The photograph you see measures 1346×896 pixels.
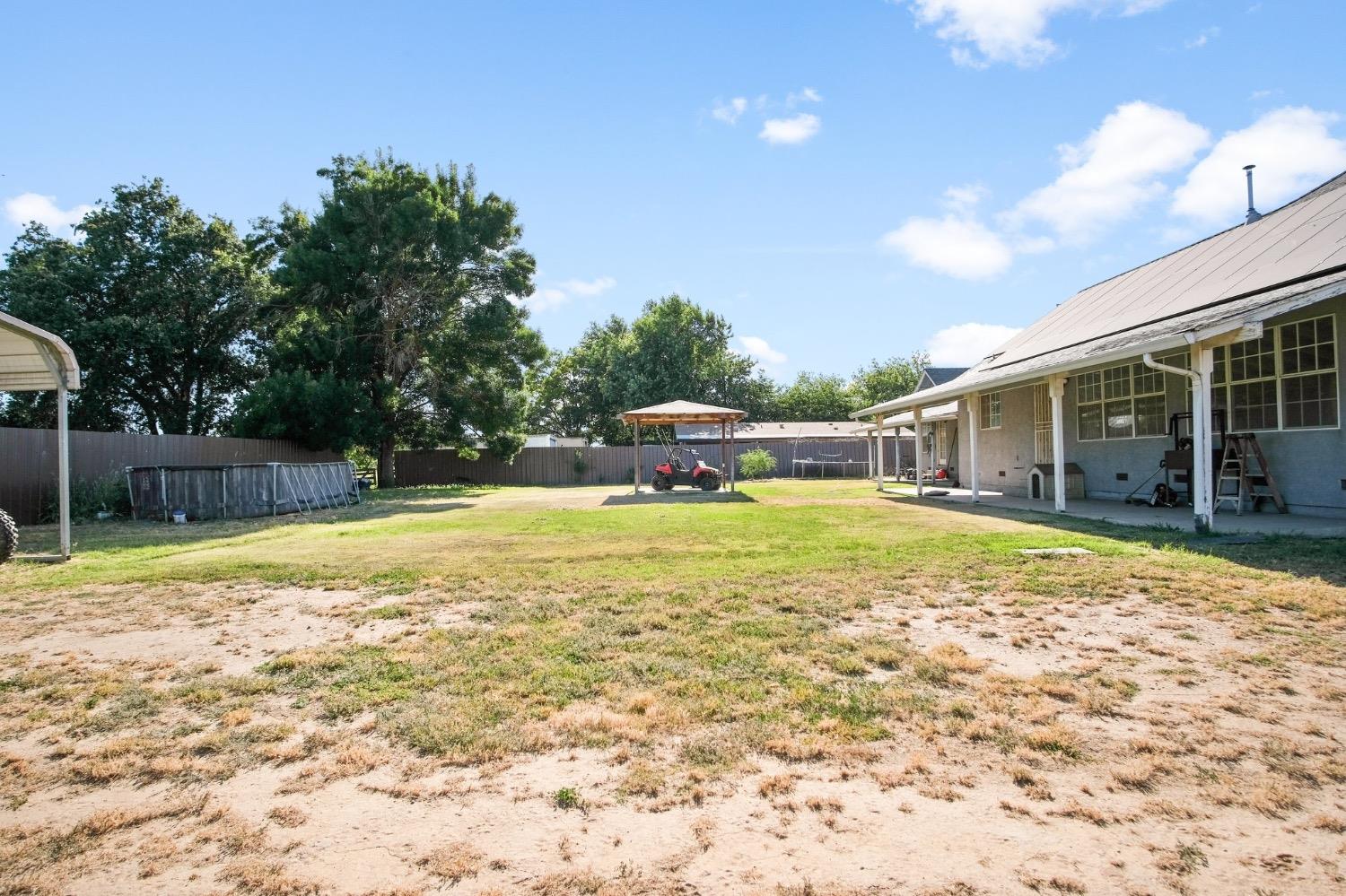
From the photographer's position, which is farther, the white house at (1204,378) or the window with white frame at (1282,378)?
the window with white frame at (1282,378)

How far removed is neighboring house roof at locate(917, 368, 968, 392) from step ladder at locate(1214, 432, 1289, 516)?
1900 centimetres

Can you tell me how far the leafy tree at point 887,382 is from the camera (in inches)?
2159

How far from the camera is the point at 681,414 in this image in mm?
19203

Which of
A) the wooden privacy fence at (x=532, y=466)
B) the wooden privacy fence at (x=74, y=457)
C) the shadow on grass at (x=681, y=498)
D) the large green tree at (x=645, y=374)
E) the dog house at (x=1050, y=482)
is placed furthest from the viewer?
the large green tree at (x=645, y=374)

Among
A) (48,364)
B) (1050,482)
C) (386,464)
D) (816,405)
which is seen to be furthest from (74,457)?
(816,405)

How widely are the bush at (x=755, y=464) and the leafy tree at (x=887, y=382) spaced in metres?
25.7

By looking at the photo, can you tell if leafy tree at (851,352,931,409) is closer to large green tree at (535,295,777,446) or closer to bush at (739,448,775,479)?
large green tree at (535,295,777,446)

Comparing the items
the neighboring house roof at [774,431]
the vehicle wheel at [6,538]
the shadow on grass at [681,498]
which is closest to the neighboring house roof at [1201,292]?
the shadow on grass at [681,498]

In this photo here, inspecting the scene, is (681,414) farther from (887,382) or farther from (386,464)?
(887,382)

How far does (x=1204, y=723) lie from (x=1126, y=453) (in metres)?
11.9

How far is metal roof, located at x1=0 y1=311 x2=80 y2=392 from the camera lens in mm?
8359

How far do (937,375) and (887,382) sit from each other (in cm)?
2633

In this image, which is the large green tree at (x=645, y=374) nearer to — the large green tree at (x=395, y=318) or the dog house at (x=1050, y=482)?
the large green tree at (x=395, y=318)

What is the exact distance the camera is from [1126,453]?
13.0 metres
